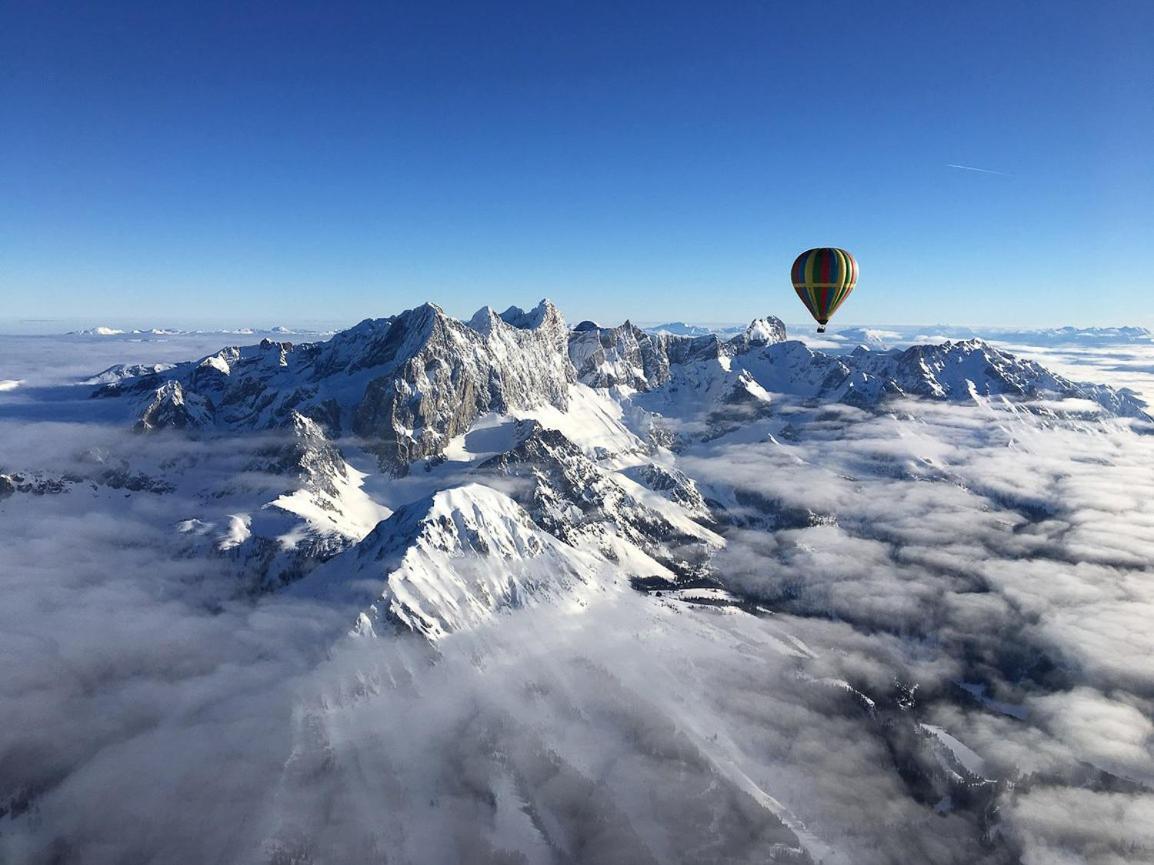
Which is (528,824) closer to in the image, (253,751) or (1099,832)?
(253,751)

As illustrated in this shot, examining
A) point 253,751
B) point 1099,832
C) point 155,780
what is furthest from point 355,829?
point 1099,832

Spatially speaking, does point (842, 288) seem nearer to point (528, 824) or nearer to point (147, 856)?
point (528, 824)

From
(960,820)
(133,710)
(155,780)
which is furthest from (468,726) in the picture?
(960,820)

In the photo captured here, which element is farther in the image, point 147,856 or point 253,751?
point 253,751

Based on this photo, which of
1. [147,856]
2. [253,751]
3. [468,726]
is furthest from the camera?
[468,726]

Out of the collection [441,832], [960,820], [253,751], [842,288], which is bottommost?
[960,820]

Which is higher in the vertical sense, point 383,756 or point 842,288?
point 842,288

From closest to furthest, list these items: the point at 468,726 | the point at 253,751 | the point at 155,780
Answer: the point at 155,780, the point at 253,751, the point at 468,726
